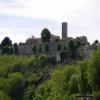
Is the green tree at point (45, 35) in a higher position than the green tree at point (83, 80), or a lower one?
higher

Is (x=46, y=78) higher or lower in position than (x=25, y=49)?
lower

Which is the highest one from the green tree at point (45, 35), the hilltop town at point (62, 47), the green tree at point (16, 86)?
the green tree at point (45, 35)

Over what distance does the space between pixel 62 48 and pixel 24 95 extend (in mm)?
23017

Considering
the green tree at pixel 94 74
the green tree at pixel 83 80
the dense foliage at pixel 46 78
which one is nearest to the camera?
the green tree at pixel 94 74

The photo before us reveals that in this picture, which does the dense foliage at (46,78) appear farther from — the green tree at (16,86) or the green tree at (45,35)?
the green tree at (45,35)

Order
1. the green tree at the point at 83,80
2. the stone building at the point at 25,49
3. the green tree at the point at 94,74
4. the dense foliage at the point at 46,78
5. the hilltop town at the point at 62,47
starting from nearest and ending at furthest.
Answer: the green tree at the point at 94,74, the dense foliage at the point at 46,78, the green tree at the point at 83,80, the hilltop town at the point at 62,47, the stone building at the point at 25,49

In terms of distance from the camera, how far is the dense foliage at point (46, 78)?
209 ft

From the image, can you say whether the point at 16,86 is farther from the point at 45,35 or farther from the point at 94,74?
the point at 45,35

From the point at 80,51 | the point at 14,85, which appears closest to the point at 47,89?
the point at 14,85

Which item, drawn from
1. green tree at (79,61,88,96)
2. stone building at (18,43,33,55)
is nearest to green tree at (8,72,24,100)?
green tree at (79,61,88,96)

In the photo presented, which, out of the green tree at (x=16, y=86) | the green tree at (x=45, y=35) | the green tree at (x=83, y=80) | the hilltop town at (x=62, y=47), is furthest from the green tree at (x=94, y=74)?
the green tree at (x=45, y=35)

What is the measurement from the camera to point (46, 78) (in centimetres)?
8831

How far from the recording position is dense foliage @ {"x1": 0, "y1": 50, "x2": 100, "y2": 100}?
6369 cm

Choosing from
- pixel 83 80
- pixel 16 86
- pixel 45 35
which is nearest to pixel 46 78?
pixel 16 86
